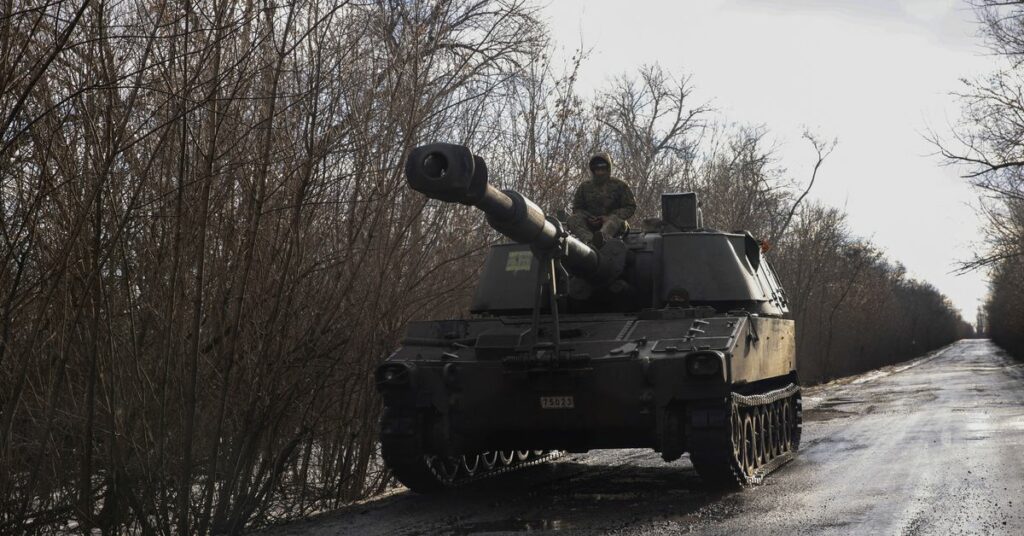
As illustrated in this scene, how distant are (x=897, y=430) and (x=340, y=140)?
9.54 metres

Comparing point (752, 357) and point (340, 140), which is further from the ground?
point (340, 140)

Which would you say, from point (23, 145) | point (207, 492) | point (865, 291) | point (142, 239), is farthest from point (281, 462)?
point (865, 291)

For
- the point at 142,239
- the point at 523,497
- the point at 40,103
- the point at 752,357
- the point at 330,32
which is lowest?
the point at 523,497

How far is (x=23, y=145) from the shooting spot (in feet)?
20.0

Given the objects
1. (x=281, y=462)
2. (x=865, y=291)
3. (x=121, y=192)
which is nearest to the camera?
(x=121, y=192)

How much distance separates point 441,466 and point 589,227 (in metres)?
2.50

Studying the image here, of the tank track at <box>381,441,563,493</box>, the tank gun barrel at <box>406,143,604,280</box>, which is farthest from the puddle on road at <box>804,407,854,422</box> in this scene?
the tank gun barrel at <box>406,143,604,280</box>

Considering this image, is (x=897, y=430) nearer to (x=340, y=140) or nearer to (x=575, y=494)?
(x=575, y=494)

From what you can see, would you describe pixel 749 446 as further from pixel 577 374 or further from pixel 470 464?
pixel 470 464

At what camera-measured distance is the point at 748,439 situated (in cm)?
959

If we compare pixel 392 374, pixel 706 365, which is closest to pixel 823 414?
pixel 706 365

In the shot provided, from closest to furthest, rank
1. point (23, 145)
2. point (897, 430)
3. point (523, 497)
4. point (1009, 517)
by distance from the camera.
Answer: point (23, 145)
point (1009, 517)
point (523, 497)
point (897, 430)

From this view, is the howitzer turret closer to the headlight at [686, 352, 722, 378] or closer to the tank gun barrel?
the tank gun barrel

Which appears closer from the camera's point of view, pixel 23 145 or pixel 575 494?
pixel 23 145
